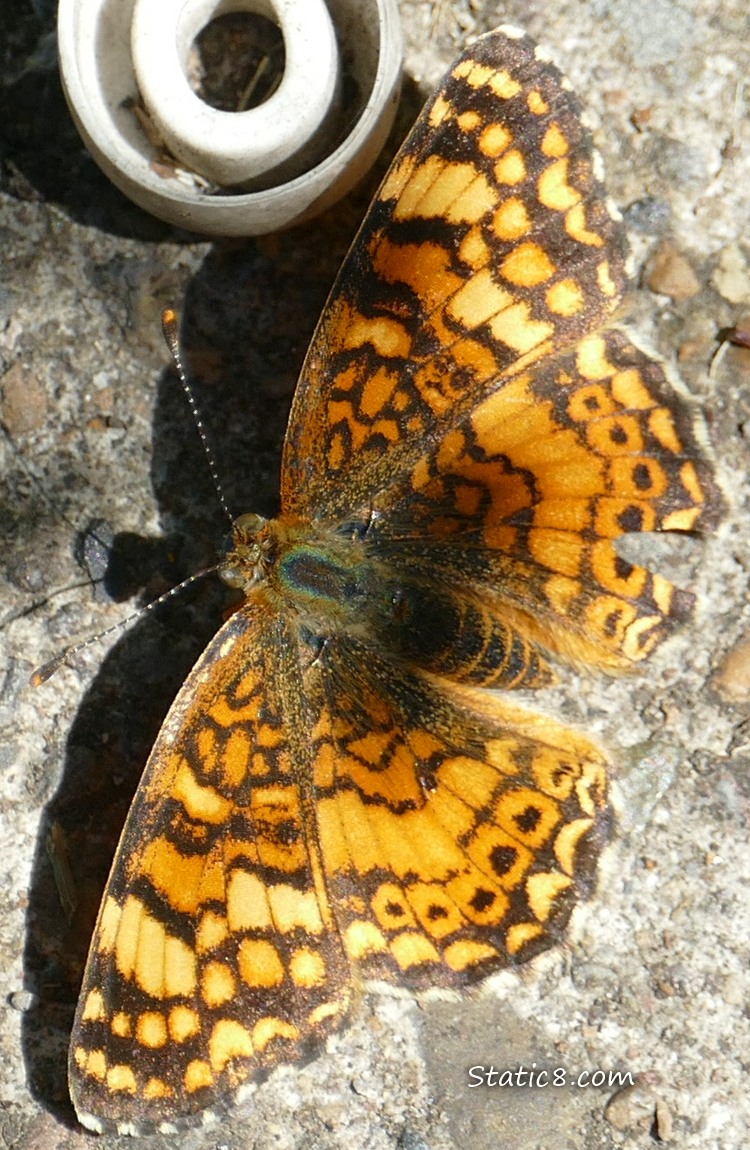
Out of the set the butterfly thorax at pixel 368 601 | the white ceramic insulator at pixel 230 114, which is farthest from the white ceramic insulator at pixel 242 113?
the butterfly thorax at pixel 368 601

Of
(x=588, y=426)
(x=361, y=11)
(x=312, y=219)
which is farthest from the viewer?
(x=312, y=219)

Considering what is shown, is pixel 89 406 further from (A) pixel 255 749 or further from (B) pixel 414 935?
(B) pixel 414 935

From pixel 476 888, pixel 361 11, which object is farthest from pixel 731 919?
pixel 361 11

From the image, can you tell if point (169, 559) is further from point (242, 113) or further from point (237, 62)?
point (237, 62)

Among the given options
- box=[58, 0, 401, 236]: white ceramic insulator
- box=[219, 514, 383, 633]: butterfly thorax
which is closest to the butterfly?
box=[219, 514, 383, 633]: butterfly thorax

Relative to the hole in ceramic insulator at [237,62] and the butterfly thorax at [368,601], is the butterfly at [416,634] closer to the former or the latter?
the butterfly thorax at [368,601]

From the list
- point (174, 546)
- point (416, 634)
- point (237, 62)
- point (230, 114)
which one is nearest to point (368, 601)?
point (416, 634)

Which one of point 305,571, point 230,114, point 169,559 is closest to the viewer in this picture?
point 305,571

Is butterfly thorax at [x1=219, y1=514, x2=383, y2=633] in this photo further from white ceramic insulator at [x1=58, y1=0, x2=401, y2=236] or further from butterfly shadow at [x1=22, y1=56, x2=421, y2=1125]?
white ceramic insulator at [x1=58, y1=0, x2=401, y2=236]

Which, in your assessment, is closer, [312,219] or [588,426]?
[588,426]
